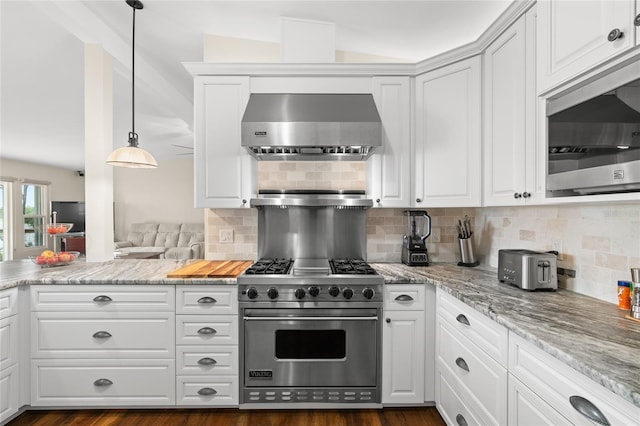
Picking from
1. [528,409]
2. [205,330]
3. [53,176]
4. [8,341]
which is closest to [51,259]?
[8,341]

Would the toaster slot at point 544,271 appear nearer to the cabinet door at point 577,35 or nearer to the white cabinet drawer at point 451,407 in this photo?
the white cabinet drawer at point 451,407

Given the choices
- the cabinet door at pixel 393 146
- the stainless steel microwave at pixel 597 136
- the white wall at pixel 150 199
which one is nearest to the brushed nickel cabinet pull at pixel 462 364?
the stainless steel microwave at pixel 597 136

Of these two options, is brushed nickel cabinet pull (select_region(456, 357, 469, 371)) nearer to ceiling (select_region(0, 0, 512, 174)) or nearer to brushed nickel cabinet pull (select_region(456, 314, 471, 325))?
brushed nickel cabinet pull (select_region(456, 314, 471, 325))

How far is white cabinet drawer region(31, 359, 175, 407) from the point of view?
6.75 ft

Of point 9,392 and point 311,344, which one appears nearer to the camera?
point 9,392

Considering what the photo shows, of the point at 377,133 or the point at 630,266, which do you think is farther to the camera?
the point at 377,133

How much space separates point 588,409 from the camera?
0.93 m

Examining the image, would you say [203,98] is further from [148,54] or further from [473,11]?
[473,11]

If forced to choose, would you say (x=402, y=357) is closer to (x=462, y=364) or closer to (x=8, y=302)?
(x=462, y=364)

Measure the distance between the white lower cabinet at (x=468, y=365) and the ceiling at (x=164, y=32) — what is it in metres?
2.07

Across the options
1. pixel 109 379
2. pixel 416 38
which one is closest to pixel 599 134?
pixel 416 38

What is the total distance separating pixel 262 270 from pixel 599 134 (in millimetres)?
1943

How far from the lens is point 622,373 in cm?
88

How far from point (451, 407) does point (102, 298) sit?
7.69 feet
